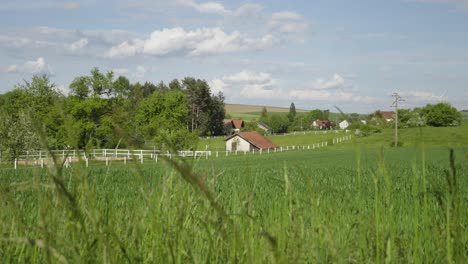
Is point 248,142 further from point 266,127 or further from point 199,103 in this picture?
point 266,127

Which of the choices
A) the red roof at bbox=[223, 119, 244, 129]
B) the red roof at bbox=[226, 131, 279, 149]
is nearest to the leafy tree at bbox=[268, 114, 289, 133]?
the red roof at bbox=[223, 119, 244, 129]

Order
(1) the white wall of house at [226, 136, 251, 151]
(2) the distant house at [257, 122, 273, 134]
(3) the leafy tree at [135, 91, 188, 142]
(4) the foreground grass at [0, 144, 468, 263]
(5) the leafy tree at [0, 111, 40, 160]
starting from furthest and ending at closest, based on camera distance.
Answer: (2) the distant house at [257, 122, 273, 134] → (1) the white wall of house at [226, 136, 251, 151] → (3) the leafy tree at [135, 91, 188, 142] → (5) the leafy tree at [0, 111, 40, 160] → (4) the foreground grass at [0, 144, 468, 263]

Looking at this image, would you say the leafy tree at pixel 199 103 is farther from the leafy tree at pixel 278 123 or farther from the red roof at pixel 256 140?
the leafy tree at pixel 278 123

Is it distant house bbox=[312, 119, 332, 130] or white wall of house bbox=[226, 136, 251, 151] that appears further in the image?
distant house bbox=[312, 119, 332, 130]

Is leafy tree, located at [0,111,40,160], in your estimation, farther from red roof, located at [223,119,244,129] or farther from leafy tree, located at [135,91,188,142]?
red roof, located at [223,119,244,129]

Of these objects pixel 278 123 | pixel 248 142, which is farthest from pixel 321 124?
pixel 248 142

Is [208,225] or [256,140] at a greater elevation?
[208,225]

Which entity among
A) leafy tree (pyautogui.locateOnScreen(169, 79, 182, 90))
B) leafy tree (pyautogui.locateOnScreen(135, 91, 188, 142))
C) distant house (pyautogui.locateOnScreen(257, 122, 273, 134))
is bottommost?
distant house (pyautogui.locateOnScreen(257, 122, 273, 134))

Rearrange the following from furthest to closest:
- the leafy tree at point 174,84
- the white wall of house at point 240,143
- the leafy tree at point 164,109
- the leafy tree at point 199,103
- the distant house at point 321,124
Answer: the distant house at point 321,124 → the leafy tree at point 174,84 → the leafy tree at point 199,103 → the white wall of house at point 240,143 → the leafy tree at point 164,109

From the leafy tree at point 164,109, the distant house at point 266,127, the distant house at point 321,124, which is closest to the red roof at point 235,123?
the distant house at point 266,127

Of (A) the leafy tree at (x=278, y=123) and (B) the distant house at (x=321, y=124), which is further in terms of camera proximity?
(B) the distant house at (x=321, y=124)

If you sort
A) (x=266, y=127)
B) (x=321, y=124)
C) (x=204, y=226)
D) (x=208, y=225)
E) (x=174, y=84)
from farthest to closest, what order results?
(x=321, y=124) → (x=266, y=127) → (x=174, y=84) → (x=208, y=225) → (x=204, y=226)

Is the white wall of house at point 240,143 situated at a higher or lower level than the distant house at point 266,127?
lower

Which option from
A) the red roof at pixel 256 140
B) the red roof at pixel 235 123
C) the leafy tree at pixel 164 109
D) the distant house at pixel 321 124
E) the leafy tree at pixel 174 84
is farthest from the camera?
the distant house at pixel 321 124
